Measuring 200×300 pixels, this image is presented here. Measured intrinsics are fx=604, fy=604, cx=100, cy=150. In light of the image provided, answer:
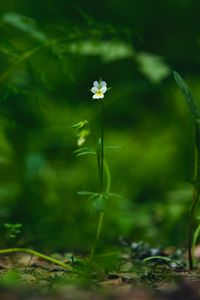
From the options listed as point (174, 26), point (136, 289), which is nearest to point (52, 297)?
point (136, 289)

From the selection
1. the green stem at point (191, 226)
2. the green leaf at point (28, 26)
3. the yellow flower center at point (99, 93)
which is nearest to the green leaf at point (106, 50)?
the green leaf at point (28, 26)

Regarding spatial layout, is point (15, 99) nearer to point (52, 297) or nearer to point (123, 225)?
point (123, 225)

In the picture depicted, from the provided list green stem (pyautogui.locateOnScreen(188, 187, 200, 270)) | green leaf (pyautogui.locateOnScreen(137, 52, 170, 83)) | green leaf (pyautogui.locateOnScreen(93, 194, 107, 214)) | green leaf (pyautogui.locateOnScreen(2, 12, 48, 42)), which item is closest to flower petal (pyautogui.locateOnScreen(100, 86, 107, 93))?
green leaf (pyautogui.locateOnScreen(93, 194, 107, 214))

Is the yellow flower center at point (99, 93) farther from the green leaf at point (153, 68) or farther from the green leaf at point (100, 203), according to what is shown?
the green leaf at point (153, 68)

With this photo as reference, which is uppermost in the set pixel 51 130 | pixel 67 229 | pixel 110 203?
pixel 51 130

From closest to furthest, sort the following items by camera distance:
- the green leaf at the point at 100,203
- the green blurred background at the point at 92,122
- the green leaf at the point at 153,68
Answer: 1. the green leaf at the point at 100,203
2. the green blurred background at the point at 92,122
3. the green leaf at the point at 153,68

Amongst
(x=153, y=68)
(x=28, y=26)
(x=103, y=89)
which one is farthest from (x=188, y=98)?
(x=153, y=68)

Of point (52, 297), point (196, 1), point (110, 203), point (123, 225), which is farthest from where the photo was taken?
point (196, 1)
